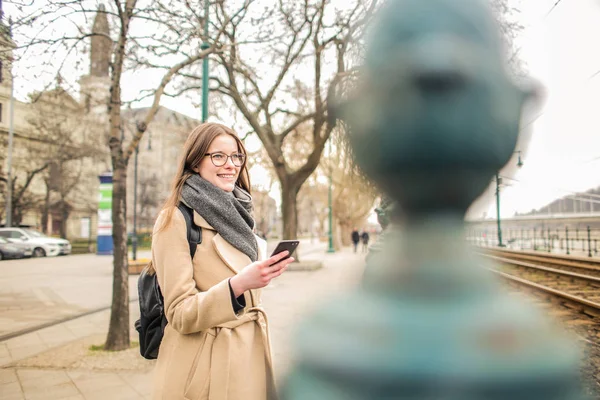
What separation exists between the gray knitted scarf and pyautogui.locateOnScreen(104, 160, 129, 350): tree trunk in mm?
4316

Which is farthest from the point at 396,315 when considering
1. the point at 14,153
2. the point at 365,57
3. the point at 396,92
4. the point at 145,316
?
the point at 14,153

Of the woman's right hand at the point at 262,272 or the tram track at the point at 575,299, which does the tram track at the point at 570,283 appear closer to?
the tram track at the point at 575,299

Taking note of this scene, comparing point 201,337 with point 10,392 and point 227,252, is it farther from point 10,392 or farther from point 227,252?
point 10,392

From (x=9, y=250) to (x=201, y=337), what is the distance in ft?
12.5

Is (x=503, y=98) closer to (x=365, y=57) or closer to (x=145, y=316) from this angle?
(x=365, y=57)

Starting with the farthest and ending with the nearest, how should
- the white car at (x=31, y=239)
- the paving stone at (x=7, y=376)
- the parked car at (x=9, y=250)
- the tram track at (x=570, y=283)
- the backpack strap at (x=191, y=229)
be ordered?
1. the tram track at (x=570, y=283)
2. the white car at (x=31, y=239)
3. the parked car at (x=9, y=250)
4. the paving stone at (x=7, y=376)
5. the backpack strap at (x=191, y=229)

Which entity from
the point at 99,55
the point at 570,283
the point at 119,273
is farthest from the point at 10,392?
the point at 570,283

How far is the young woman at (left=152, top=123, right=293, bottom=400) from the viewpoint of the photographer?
4.72 feet

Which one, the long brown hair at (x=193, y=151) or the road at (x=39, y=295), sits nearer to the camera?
the long brown hair at (x=193, y=151)

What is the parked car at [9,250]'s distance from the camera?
4078 millimetres

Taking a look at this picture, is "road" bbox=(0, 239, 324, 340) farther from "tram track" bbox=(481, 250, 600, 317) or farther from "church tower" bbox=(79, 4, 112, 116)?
"tram track" bbox=(481, 250, 600, 317)

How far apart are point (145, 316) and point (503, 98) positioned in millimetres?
1631

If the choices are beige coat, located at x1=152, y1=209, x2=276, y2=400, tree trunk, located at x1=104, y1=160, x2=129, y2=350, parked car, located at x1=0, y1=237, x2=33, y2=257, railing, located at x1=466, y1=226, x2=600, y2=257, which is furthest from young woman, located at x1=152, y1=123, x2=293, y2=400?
railing, located at x1=466, y1=226, x2=600, y2=257

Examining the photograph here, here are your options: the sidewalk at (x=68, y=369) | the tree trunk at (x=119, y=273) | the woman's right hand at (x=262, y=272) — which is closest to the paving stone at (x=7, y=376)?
the sidewalk at (x=68, y=369)
